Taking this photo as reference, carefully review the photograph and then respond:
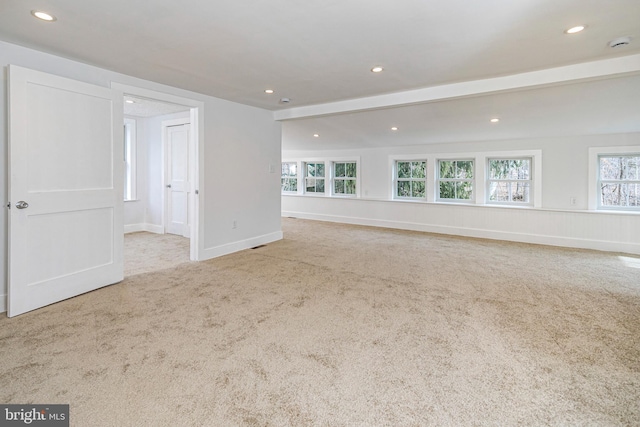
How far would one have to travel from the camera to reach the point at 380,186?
8.08 m

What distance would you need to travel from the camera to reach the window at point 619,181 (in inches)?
217

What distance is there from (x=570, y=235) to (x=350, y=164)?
4948 mm

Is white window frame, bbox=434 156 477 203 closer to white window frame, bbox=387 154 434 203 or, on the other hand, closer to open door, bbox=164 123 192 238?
white window frame, bbox=387 154 434 203

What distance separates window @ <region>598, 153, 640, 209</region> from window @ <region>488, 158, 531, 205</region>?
3.61ft

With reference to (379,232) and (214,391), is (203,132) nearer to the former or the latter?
(214,391)

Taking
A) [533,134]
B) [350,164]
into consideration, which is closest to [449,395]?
[533,134]

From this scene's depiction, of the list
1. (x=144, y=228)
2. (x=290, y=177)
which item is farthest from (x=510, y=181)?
(x=144, y=228)

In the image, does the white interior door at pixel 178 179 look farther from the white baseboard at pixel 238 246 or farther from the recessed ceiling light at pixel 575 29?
the recessed ceiling light at pixel 575 29

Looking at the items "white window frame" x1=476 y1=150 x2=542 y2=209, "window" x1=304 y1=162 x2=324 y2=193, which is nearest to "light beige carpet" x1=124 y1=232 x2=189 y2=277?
"window" x1=304 y1=162 x2=324 y2=193

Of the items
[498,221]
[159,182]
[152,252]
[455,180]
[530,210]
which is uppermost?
[455,180]

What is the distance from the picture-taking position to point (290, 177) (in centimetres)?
989

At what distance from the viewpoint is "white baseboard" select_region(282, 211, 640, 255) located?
17.4ft

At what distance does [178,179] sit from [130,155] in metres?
1.24

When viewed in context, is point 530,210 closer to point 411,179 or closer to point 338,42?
point 411,179
